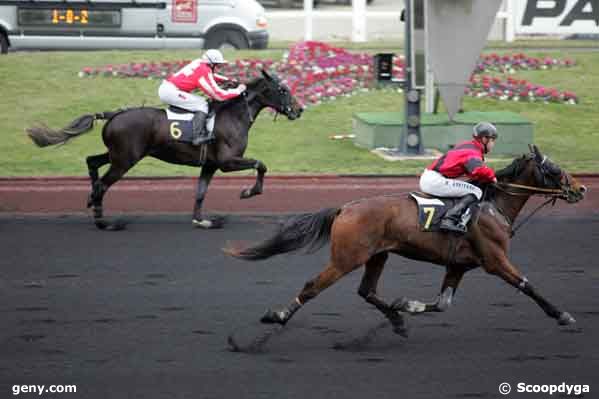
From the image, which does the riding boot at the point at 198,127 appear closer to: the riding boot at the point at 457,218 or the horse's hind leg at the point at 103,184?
the horse's hind leg at the point at 103,184

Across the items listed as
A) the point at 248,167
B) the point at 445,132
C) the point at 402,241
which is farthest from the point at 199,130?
the point at 445,132

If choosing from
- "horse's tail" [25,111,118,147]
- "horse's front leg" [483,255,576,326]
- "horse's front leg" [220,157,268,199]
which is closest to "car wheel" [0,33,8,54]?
"horse's tail" [25,111,118,147]

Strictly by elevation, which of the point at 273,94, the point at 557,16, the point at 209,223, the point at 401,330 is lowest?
the point at 209,223

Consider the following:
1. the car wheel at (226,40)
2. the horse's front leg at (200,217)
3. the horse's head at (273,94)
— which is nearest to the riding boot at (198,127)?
the horse's front leg at (200,217)

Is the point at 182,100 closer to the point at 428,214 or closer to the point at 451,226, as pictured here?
the point at 428,214

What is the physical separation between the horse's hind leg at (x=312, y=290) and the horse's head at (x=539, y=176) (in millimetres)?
1721

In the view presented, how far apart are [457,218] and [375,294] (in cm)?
87

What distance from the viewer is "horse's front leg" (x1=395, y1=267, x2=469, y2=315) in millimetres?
9023

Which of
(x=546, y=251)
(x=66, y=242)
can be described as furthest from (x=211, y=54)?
(x=546, y=251)

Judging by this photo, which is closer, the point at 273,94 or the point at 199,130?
the point at 199,130

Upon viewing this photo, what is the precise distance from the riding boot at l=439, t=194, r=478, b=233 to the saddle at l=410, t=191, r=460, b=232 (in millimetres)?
46

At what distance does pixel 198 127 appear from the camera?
555 inches

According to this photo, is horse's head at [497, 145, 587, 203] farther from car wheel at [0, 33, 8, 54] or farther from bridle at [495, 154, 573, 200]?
car wheel at [0, 33, 8, 54]

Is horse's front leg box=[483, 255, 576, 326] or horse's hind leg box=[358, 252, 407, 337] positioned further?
horse's hind leg box=[358, 252, 407, 337]
